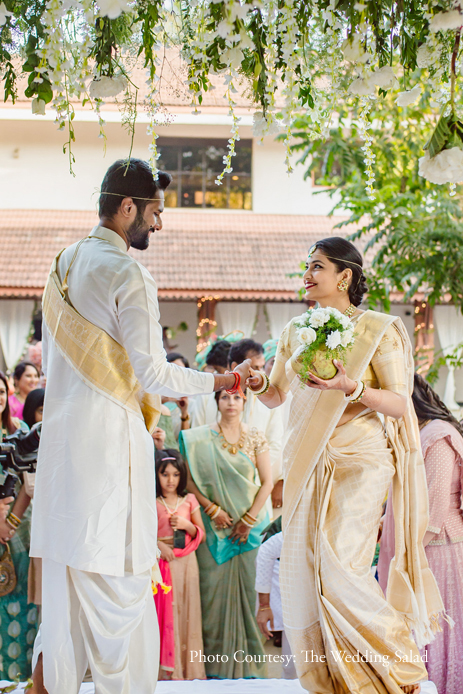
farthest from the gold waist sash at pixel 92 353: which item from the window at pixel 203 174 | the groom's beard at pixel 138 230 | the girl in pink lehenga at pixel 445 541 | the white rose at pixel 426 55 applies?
the window at pixel 203 174

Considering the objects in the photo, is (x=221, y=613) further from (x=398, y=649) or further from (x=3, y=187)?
(x=3, y=187)

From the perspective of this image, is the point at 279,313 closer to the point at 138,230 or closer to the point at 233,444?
the point at 233,444

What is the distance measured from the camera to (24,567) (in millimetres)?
3840

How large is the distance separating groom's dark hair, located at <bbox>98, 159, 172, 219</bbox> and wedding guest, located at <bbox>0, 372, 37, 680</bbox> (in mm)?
1915

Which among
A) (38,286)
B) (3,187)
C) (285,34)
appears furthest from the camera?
(3,187)

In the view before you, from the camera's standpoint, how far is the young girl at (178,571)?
4.03m

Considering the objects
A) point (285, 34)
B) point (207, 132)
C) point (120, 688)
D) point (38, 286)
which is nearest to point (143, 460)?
point (120, 688)

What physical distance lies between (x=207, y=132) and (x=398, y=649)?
47.0ft

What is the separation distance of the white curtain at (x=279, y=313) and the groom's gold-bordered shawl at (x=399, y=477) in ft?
39.7

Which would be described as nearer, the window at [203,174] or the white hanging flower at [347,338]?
the white hanging flower at [347,338]

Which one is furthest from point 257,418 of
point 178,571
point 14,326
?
point 14,326

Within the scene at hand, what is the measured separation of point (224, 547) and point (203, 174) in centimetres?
1297

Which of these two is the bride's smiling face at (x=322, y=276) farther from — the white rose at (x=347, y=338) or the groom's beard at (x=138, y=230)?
the groom's beard at (x=138, y=230)

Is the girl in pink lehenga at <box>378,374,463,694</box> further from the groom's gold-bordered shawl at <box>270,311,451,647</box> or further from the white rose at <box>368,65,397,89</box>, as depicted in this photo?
the white rose at <box>368,65,397,89</box>
